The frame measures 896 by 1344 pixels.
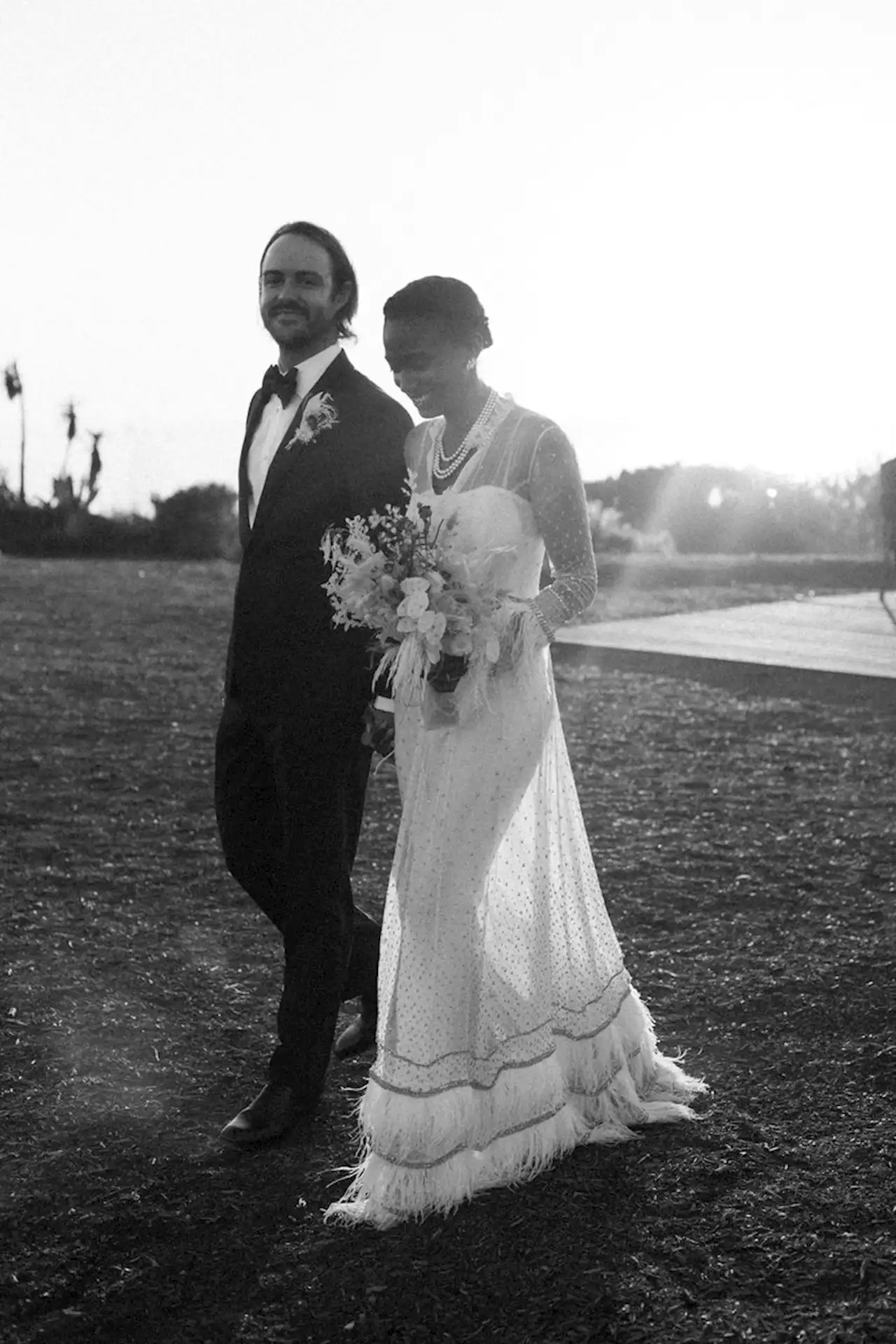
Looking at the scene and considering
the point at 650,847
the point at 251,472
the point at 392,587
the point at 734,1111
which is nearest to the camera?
the point at 392,587

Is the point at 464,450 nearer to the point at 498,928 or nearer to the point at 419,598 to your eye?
the point at 419,598

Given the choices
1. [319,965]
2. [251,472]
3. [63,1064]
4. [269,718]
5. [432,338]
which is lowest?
[63,1064]

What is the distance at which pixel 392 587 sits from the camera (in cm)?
317

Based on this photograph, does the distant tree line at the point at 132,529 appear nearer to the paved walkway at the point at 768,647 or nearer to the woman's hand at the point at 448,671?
the paved walkway at the point at 768,647

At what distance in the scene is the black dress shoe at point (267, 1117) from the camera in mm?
3459

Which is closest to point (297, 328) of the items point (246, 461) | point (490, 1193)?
point (246, 461)

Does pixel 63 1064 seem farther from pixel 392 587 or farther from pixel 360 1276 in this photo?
pixel 392 587

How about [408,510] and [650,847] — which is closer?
[408,510]

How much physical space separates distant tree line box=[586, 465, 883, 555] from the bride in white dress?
25.5m

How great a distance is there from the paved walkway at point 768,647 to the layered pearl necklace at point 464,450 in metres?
7.92

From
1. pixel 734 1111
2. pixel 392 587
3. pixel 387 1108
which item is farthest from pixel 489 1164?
pixel 392 587

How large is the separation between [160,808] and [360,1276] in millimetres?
4916

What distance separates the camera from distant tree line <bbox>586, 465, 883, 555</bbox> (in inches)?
1180

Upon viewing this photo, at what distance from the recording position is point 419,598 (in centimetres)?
311
